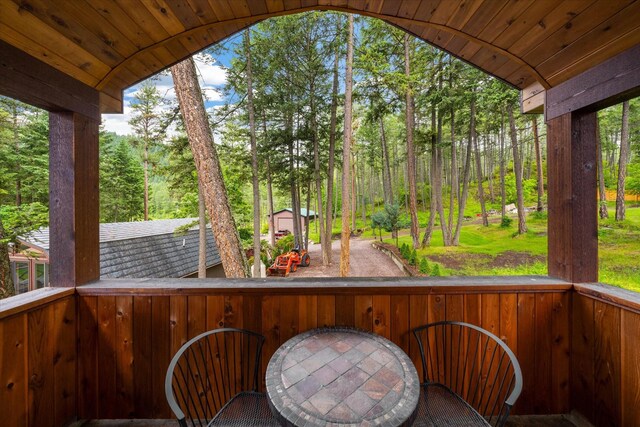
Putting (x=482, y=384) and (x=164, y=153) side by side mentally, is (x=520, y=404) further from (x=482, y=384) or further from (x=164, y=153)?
(x=164, y=153)

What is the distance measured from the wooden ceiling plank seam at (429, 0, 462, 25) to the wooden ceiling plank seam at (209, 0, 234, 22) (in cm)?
122

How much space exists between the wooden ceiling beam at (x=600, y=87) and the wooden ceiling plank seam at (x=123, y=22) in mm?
2722

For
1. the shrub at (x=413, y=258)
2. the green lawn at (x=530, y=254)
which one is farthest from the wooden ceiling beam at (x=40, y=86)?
the shrub at (x=413, y=258)

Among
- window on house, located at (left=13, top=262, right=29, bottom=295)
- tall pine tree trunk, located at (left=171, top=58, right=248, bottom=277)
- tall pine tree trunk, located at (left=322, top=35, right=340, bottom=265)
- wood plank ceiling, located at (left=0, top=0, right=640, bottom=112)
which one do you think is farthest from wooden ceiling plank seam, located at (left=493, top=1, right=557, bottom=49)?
window on house, located at (left=13, top=262, right=29, bottom=295)

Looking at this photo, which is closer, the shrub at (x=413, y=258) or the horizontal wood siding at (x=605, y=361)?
the horizontal wood siding at (x=605, y=361)

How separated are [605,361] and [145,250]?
8891 mm

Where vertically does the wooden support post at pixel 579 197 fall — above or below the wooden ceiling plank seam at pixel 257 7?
below

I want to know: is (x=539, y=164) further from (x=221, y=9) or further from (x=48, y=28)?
(x=48, y=28)

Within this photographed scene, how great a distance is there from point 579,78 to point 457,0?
→ 0.97 meters

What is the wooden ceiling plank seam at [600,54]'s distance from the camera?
136 centimetres

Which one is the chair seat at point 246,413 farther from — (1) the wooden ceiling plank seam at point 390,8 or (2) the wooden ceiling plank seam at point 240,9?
(1) the wooden ceiling plank seam at point 390,8

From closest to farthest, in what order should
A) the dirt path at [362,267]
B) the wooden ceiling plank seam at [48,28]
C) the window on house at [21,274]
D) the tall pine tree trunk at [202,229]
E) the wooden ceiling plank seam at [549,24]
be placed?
the wooden ceiling plank seam at [48,28] < the wooden ceiling plank seam at [549,24] < the window on house at [21,274] < the tall pine tree trunk at [202,229] < the dirt path at [362,267]

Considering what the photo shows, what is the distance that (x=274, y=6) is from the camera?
61.6 inches

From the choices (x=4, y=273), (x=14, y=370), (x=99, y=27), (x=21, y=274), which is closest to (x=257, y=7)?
(x=99, y=27)
